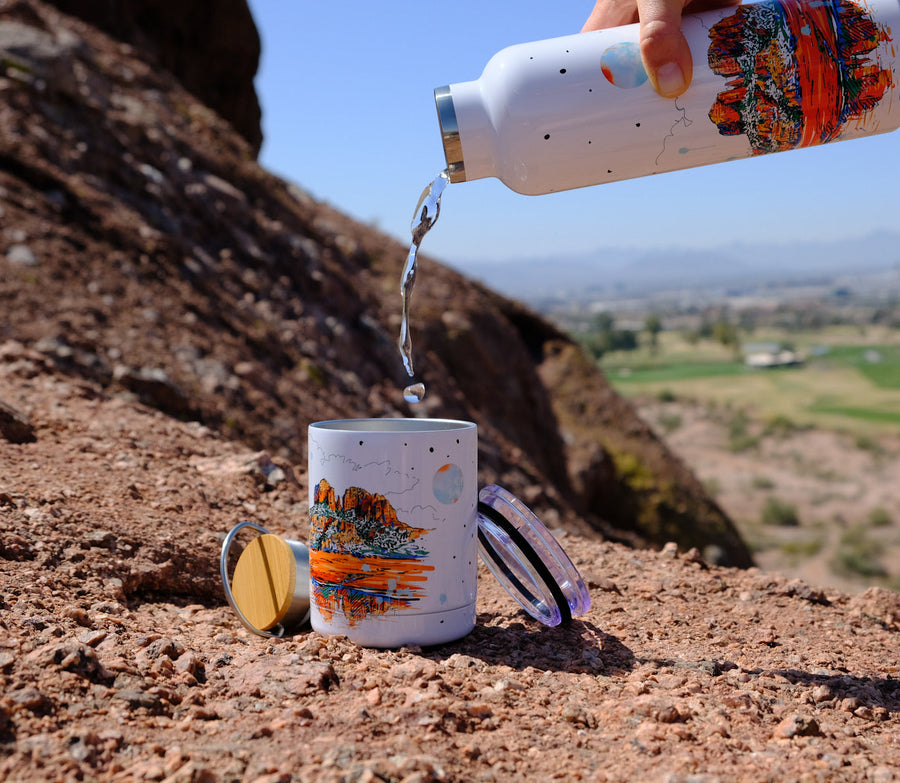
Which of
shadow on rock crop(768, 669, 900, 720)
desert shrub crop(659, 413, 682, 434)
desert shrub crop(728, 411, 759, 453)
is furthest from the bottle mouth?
desert shrub crop(659, 413, 682, 434)

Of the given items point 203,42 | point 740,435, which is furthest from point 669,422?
point 203,42

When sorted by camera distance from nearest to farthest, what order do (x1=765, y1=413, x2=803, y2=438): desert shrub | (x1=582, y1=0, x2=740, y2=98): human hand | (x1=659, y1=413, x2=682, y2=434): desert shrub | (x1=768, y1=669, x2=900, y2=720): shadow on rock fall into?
(x1=768, y1=669, x2=900, y2=720): shadow on rock
(x1=582, y1=0, x2=740, y2=98): human hand
(x1=659, y1=413, x2=682, y2=434): desert shrub
(x1=765, y1=413, x2=803, y2=438): desert shrub

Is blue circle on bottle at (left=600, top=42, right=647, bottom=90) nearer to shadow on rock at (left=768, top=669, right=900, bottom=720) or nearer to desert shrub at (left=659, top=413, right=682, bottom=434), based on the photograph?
shadow on rock at (left=768, top=669, right=900, bottom=720)

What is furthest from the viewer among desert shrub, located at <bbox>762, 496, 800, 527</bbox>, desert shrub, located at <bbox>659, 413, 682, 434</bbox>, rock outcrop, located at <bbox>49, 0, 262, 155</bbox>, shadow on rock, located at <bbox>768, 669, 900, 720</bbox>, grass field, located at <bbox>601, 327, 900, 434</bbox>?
grass field, located at <bbox>601, 327, 900, 434</bbox>

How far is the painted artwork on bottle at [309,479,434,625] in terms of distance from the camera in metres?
2.49

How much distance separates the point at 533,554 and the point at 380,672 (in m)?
0.70

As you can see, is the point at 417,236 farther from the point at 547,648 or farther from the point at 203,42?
the point at 203,42

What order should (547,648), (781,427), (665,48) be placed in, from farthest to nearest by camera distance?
(781,427) → (547,648) → (665,48)

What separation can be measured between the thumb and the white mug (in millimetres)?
1209

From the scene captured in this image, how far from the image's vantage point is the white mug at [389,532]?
97.9 inches

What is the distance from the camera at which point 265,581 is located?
2.76 meters

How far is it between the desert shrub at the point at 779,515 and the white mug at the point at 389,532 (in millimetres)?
51601

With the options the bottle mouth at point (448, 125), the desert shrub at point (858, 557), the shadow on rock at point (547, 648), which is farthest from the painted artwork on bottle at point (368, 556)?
the desert shrub at point (858, 557)

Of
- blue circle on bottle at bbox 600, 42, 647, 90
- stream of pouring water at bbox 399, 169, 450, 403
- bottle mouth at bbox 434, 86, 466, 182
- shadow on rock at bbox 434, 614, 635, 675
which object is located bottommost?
shadow on rock at bbox 434, 614, 635, 675
